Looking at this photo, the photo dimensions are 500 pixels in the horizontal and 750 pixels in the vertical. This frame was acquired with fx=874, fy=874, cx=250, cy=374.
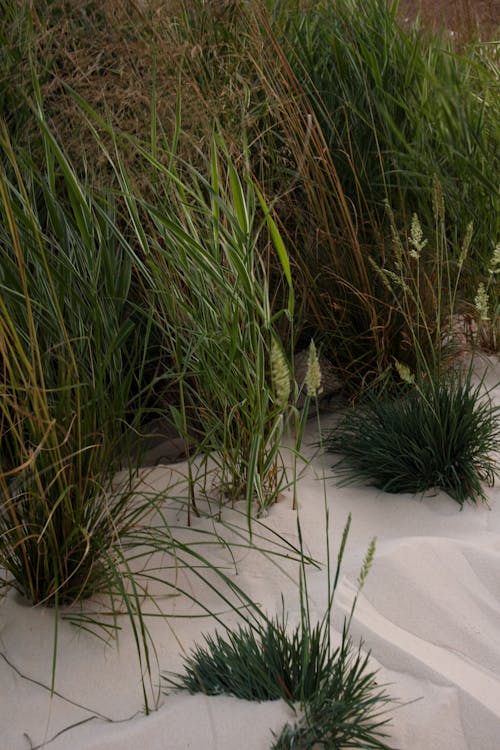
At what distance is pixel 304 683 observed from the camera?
1445 mm

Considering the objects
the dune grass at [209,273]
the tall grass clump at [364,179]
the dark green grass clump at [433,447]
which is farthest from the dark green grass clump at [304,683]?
the tall grass clump at [364,179]

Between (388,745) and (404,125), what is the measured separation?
6.39ft

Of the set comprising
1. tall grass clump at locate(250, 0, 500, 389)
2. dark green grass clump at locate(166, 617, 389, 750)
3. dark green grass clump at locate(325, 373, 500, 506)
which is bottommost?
dark green grass clump at locate(325, 373, 500, 506)

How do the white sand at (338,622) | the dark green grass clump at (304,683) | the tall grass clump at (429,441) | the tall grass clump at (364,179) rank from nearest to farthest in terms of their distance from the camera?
the dark green grass clump at (304,683)
the white sand at (338,622)
the tall grass clump at (429,441)
the tall grass clump at (364,179)

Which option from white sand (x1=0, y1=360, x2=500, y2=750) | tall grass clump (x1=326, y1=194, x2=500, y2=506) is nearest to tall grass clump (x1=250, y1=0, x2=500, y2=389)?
tall grass clump (x1=326, y1=194, x2=500, y2=506)

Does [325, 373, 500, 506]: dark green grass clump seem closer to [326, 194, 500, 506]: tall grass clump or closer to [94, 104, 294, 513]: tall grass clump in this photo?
[326, 194, 500, 506]: tall grass clump

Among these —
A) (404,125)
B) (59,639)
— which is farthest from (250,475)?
(404,125)

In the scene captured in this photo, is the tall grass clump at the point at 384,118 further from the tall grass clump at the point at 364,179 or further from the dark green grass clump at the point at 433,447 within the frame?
the dark green grass clump at the point at 433,447

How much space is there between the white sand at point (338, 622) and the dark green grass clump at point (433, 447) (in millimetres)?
89

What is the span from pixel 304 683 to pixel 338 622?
0.97 feet

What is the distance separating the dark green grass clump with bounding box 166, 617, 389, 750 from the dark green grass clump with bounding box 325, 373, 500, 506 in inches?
30.8

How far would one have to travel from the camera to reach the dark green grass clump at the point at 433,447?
2234 mm

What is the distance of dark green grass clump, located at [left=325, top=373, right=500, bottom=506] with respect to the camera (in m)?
2.23

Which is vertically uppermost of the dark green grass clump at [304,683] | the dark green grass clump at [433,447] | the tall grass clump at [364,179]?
the tall grass clump at [364,179]
